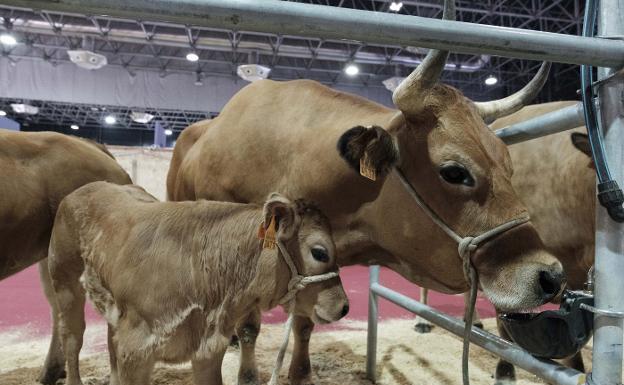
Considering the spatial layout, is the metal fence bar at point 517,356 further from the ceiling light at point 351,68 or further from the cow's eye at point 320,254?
the ceiling light at point 351,68

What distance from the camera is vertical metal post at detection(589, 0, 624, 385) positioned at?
1.18m

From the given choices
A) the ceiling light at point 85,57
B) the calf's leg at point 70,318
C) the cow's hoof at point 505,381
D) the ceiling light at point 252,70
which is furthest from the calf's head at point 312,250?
the ceiling light at point 85,57

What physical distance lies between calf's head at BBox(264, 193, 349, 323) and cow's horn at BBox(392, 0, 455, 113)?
74 centimetres

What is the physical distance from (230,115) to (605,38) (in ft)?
7.20

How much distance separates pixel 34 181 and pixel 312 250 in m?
2.35

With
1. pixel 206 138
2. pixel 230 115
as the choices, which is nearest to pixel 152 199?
pixel 206 138

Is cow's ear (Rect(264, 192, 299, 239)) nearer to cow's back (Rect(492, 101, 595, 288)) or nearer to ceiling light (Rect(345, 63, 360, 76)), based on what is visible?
cow's back (Rect(492, 101, 595, 288))

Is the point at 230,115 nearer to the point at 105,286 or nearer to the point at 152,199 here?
the point at 152,199

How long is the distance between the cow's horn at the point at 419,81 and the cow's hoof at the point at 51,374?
3375mm

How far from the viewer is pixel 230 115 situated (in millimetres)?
2943

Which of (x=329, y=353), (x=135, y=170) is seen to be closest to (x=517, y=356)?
(x=329, y=353)

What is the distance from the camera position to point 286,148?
8.36 feet

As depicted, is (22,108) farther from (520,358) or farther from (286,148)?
(520,358)

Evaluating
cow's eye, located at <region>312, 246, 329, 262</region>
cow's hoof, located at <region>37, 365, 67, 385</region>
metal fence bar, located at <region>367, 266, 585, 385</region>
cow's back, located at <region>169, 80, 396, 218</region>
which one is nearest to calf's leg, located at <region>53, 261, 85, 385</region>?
cow's hoof, located at <region>37, 365, 67, 385</region>
